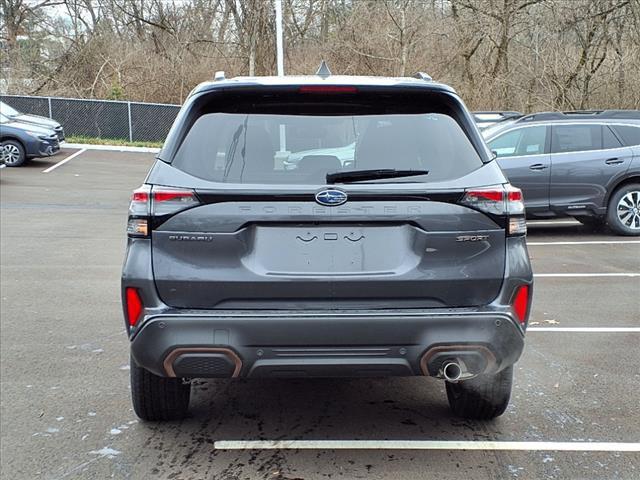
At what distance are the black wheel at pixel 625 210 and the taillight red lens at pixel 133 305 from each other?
28.9 ft

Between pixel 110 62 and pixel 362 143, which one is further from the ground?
pixel 110 62

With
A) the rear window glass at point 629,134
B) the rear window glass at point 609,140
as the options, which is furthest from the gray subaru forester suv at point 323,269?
the rear window glass at point 629,134

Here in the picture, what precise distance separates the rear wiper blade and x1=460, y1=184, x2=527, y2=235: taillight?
25 cm

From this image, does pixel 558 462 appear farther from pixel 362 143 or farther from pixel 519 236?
pixel 362 143

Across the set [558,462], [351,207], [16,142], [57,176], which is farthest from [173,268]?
[16,142]

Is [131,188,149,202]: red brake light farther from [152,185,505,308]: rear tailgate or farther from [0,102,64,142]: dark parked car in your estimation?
[0,102,64,142]: dark parked car

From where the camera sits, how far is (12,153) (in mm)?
18734

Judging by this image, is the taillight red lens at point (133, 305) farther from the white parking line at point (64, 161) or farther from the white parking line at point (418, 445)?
the white parking line at point (64, 161)

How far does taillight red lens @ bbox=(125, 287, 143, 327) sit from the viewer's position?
307 centimetres

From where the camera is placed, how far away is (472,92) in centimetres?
2341

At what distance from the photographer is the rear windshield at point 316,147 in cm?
314

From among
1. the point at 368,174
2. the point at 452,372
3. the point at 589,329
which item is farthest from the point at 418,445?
the point at 589,329

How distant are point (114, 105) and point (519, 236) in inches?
926

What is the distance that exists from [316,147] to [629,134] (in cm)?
849
